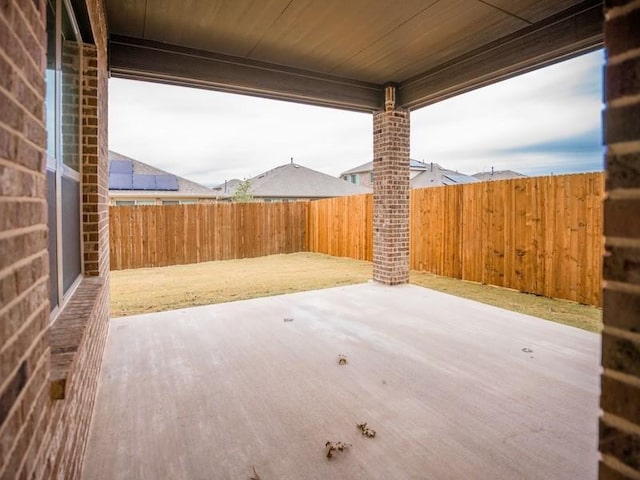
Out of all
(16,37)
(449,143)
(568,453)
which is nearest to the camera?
(16,37)

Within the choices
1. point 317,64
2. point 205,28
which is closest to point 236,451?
point 205,28

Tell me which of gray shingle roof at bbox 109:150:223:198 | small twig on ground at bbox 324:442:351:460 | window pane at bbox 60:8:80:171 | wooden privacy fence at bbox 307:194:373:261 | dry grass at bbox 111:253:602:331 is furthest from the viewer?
gray shingle roof at bbox 109:150:223:198

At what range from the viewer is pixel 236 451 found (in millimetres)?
1942

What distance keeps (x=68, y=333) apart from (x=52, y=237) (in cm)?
53

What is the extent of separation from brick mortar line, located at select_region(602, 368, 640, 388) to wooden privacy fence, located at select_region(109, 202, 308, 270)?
986 cm

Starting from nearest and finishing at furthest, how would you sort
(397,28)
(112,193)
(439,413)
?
(439,413), (397,28), (112,193)

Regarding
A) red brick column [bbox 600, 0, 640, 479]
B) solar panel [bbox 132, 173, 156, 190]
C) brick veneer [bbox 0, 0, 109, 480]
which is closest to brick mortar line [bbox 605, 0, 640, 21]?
red brick column [bbox 600, 0, 640, 479]

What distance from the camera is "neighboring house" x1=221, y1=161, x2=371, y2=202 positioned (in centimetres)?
2620

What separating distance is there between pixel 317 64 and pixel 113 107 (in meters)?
14.5

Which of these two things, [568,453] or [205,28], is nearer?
[568,453]

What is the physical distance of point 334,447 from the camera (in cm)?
195

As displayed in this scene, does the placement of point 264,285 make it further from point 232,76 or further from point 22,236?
point 22,236

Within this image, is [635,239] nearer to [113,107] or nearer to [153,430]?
[153,430]

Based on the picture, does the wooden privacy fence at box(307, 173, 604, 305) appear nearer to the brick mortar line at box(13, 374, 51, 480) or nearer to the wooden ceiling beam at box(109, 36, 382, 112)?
the wooden ceiling beam at box(109, 36, 382, 112)
